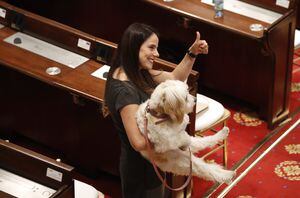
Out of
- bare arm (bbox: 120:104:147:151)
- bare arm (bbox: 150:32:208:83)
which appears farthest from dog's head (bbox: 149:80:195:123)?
bare arm (bbox: 150:32:208:83)

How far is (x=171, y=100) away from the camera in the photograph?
347 cm

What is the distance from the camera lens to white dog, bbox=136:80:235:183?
3496 millimetres

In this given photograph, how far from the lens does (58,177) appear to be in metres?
3.99

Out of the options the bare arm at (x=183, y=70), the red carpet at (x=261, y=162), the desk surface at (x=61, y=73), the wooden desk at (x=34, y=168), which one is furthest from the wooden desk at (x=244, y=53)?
the wooden desk at (x=34, y=168)

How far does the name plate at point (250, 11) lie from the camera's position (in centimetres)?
576

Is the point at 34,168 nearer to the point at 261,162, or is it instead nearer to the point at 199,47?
the point at 199,47

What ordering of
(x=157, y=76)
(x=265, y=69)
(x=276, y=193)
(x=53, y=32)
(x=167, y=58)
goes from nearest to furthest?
(x=157, y=76) < (x=276, y=193) < (x=53, y=32) < (x=265, y=69) < (x=167, y=58)

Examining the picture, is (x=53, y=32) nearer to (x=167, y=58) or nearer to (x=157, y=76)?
(x=167, y=58)

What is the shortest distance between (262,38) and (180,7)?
0.85m

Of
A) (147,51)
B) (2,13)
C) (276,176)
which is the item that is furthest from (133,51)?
(2,13)

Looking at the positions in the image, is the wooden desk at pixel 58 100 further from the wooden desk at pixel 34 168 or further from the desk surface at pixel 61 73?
the wooden desk at pixel 34 168

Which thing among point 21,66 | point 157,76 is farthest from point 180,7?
point 157,76

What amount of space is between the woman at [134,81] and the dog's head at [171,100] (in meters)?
0.15

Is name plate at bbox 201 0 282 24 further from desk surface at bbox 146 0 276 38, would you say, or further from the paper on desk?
the paper on desk
